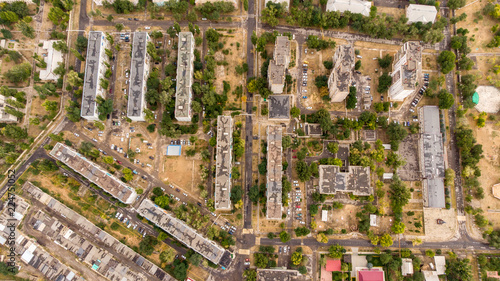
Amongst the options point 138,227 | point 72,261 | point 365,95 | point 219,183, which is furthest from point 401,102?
point 72,261

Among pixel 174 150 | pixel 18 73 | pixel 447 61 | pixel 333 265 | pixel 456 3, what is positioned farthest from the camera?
pixel 456 3

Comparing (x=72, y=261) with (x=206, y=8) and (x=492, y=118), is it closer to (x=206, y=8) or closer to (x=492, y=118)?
(x=206, y=8)

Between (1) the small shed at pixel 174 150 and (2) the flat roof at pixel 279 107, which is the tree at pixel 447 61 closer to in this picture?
(2) the flat roof at pixel 279 107

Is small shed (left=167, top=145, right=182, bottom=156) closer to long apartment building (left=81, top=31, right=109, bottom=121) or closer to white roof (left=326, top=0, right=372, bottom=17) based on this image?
long apartment building (left=81, top=31, right=109, bottom=121)

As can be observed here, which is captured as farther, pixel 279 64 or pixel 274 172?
pixel 279 64

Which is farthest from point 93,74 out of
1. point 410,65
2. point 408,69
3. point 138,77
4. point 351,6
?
point 410,65

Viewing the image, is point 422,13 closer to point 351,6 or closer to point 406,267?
point 351,6
